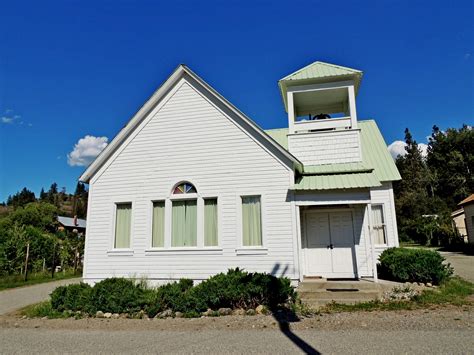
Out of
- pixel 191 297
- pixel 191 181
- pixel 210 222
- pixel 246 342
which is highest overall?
pixel 191 181

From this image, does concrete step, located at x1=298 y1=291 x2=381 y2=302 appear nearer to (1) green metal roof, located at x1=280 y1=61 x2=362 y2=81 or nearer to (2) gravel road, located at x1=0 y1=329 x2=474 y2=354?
(2) gravel road, located at x1=0 y1=329 x2=474 y2=354

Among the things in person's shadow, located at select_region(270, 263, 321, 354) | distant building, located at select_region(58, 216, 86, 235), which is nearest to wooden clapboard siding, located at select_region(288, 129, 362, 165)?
person's shadow, located at select_region(270, 263, 321, 354)

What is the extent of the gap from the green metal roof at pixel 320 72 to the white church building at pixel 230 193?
1.7 inches

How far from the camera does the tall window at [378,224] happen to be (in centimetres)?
1381

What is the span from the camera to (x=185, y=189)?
1266cm

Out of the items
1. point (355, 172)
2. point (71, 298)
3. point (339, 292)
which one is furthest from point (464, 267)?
point (71, 298)

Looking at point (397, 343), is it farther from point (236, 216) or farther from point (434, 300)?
point (236, 216)

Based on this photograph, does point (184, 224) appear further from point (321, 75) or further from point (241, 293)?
point (321, 75)

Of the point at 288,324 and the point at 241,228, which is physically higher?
the point at 241,228

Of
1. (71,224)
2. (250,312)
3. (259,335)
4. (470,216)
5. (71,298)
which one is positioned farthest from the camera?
(71,224)

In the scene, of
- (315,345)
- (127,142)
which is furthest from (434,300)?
(127,142)

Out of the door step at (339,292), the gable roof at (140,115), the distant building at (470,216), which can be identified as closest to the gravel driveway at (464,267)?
the door step at (339,292)

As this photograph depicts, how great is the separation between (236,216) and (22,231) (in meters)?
16.6

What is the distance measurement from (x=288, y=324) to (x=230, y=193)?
5.31 meters
